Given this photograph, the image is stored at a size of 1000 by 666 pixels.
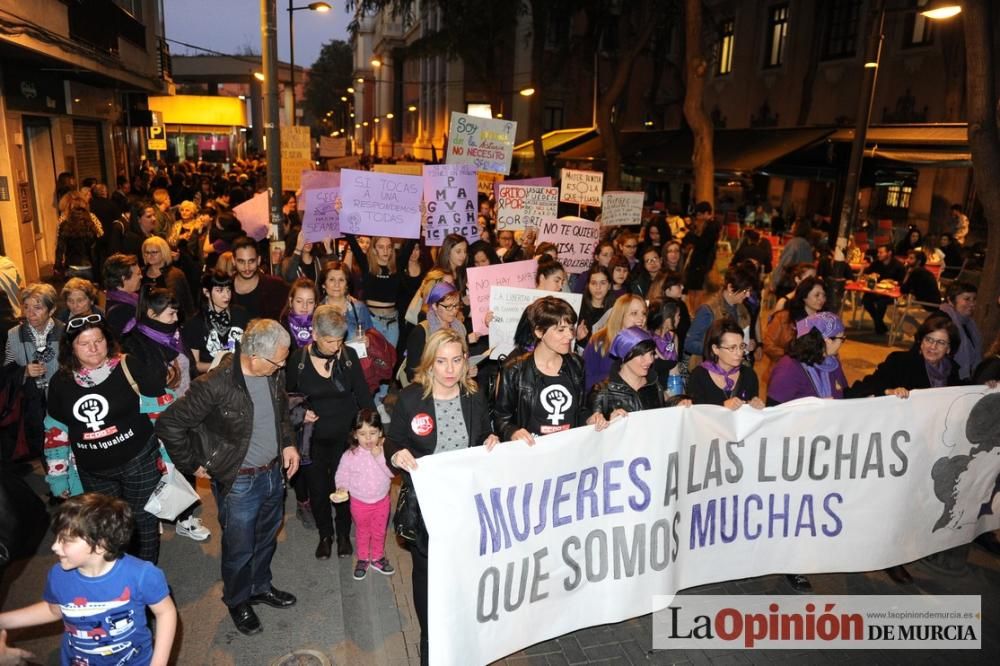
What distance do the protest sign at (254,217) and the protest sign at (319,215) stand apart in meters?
1.84

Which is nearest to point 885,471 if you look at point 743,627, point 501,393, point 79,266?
point 743,627

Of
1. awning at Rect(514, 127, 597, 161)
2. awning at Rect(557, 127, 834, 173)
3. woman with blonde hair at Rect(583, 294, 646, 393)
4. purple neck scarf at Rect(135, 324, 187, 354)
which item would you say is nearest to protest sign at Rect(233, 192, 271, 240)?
purple neck scarf at Rect(135, 324, 187, 354)

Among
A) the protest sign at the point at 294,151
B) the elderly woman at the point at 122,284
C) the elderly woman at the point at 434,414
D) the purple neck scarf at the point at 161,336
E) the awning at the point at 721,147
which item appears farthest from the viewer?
the awning at the point at 721,147

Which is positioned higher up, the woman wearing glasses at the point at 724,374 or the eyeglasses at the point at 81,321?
the eyeglasses at the point at 81,321

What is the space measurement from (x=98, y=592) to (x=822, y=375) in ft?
15.5

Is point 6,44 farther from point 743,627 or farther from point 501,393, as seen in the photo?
point 743,627

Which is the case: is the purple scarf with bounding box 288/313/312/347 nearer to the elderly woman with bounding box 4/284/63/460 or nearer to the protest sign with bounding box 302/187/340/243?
the elderly woman with bounding box 4/284/63/460

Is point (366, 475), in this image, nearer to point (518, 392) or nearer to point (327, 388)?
point (327, 388)

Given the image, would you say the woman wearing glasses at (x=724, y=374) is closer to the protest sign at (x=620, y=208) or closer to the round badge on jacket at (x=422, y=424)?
the round badge on jacket at (x=422, y=424)

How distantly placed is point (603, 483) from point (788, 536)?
142 centimetres

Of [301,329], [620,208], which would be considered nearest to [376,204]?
[301,329]

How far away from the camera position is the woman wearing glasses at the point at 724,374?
471 centimetres

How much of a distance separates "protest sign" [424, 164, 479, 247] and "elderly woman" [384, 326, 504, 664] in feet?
16.3

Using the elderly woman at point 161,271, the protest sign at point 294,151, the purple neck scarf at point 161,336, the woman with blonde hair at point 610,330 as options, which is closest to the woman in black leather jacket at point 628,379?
the woman with blonde hair at point 610,330
